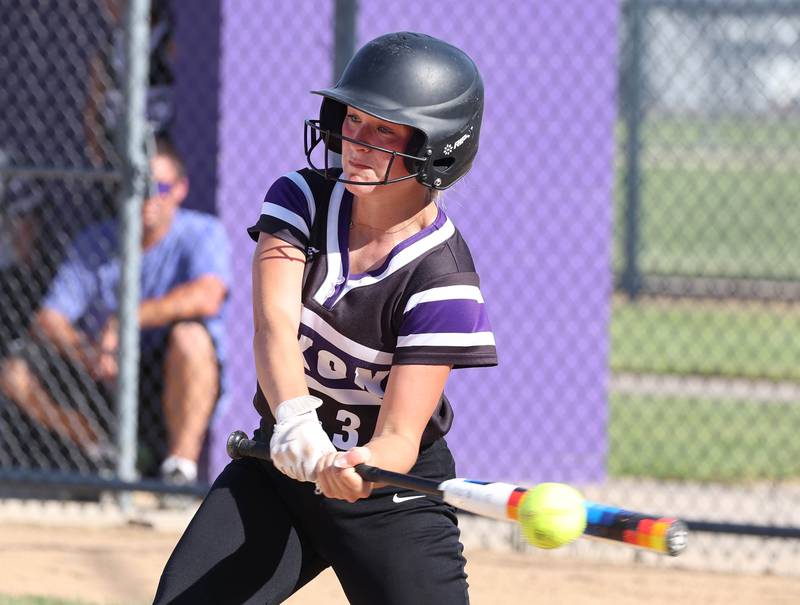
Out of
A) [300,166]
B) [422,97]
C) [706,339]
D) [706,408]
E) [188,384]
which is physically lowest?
[706,339]

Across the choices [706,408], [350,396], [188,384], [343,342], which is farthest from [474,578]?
[706,408]

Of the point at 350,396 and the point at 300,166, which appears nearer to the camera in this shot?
the point at 350,396

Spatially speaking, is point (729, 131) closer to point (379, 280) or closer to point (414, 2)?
point (414, 2)

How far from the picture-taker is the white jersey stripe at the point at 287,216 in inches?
120

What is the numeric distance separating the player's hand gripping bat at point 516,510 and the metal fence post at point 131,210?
286 centimetres

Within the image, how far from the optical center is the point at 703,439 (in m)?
7.61

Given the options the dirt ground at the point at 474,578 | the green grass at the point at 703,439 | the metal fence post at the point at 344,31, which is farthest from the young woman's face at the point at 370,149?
the green grass at the point at 703,439

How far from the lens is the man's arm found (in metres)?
5.84

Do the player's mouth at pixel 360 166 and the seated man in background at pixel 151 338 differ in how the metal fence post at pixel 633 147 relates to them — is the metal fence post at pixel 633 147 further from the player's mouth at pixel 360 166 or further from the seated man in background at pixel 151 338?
the player's mouth at pixel 360 166

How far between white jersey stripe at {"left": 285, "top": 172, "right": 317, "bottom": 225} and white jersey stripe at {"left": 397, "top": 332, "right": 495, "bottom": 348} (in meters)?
0.40

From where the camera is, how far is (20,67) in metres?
6.71

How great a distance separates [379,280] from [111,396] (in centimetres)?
334

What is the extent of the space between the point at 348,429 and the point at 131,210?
9.09ft

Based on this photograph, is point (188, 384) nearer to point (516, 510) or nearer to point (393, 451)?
point (393, 451)
